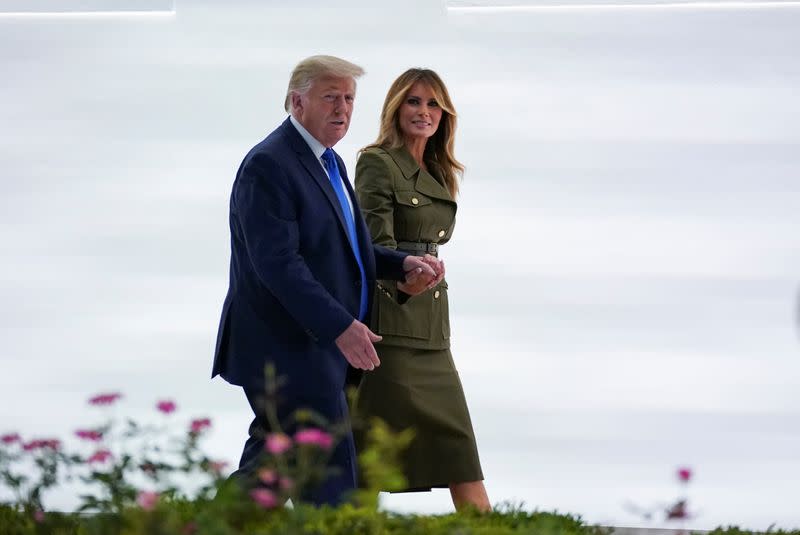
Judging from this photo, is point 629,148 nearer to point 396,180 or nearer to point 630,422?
point 630,422

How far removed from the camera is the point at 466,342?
550cm

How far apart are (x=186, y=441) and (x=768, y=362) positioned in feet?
11.3

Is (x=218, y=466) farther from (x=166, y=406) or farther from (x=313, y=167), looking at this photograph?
(x=313, y=167)

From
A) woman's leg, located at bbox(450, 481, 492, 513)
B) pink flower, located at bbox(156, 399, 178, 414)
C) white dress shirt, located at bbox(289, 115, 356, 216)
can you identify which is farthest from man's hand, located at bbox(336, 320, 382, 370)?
woman's leg, located at bbox(450, 481, 492, 513)

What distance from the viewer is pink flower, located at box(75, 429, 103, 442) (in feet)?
7.72

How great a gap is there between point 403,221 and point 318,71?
0.69 m

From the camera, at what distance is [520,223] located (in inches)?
216

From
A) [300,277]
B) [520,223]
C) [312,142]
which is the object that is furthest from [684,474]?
[520,223]

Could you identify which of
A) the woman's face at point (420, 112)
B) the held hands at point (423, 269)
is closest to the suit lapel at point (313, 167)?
the held hands at point (423, 269)

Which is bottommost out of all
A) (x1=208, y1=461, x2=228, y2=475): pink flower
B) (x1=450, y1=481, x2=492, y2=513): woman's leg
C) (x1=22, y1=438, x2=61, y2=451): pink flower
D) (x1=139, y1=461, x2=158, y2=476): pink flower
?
(x1=208, y1=461, x2=228, y2=475): pink flower

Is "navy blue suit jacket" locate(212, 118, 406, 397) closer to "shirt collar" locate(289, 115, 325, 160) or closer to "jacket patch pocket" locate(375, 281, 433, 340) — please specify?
"shirt collar" locate(289, 115, 325, 160)

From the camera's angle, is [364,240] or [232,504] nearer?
[232,504]

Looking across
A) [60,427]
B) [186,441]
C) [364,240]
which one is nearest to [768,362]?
[364,240]

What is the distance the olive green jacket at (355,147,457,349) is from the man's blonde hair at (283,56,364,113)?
555 mm
